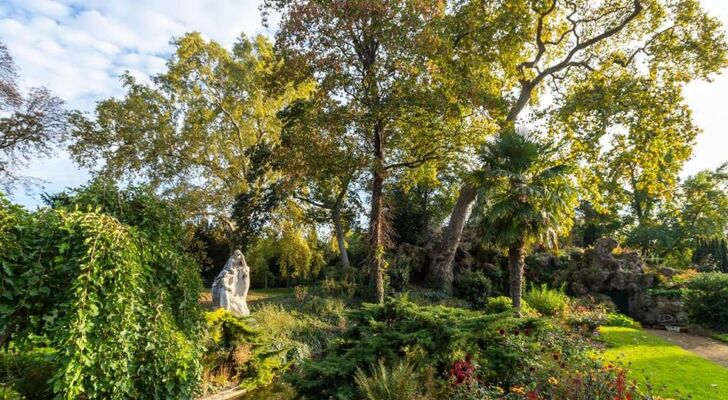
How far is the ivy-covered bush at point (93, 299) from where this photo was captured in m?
3.41

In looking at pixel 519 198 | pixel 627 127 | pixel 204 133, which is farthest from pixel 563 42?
pixel 204 133

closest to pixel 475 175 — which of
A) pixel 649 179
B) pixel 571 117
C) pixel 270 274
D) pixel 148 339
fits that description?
pixel 571 117

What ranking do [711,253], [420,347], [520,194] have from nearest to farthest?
[420,347], [520,194], [711,253]

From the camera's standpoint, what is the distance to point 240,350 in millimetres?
7504

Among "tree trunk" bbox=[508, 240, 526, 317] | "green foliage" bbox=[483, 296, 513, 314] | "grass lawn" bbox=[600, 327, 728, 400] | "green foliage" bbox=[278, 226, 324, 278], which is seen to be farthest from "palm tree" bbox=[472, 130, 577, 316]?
"green foliage" bbox=[278, 226, 324, 278]

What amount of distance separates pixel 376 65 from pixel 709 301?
1263cm

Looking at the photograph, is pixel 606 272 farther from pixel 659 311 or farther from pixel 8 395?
pixel 8 395

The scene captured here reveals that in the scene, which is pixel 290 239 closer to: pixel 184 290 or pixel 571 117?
pixel 571 117

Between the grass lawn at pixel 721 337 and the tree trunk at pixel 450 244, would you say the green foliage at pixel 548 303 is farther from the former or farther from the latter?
the grass lawn at pixel 721 337

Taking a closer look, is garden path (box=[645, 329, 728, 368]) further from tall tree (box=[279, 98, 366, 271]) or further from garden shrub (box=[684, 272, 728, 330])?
tall tree (box=[279, 98, 366, 271])

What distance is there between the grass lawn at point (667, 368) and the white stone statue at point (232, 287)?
345 inches

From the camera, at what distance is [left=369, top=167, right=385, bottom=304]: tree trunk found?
457 inches

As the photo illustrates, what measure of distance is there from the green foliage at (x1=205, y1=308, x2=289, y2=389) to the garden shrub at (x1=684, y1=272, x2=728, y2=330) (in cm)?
1305

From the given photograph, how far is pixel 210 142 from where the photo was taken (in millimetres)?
17750
